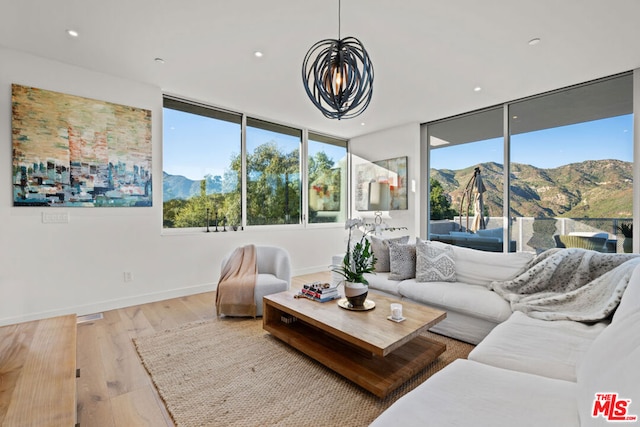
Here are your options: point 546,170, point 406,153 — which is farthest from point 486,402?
point 406,153

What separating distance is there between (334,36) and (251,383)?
2.90m

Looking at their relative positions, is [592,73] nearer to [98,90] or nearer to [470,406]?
[470,406]

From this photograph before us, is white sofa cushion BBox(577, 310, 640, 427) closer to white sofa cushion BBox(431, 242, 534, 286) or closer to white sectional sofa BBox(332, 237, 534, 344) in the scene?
white sectional sofa BBox(332, 237, 534, 344)

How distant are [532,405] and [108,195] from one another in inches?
160

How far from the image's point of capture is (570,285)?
231 cm

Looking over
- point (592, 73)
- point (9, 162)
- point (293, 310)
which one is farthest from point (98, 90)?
point (592, 73)

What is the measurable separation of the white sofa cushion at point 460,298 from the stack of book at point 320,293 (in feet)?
2.60

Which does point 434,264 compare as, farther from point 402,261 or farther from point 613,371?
point 613,371

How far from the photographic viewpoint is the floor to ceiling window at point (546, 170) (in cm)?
339

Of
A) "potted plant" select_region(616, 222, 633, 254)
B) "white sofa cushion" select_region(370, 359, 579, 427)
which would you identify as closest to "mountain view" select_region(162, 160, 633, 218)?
"potted plant" select_region(616, 222, 633, 254)

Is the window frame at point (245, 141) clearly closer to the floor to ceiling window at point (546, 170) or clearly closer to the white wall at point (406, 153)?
the white wall at point (406, 153)

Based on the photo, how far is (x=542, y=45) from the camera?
8.79ft

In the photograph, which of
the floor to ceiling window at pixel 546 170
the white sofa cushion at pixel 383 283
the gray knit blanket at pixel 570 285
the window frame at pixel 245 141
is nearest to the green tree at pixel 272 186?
the window frame at pixel 245 141

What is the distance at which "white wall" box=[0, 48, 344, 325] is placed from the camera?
9.27 feet
